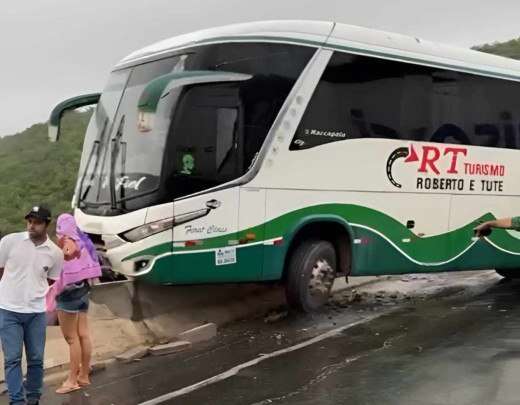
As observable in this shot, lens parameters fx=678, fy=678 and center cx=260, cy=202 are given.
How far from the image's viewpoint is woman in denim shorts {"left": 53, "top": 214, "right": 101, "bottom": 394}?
6105 mm

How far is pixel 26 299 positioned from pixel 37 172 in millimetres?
31208

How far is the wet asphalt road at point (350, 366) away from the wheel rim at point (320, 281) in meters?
0.30

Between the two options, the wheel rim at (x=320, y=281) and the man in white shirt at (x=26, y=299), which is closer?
the man in white shirt at (x=26, y=299)

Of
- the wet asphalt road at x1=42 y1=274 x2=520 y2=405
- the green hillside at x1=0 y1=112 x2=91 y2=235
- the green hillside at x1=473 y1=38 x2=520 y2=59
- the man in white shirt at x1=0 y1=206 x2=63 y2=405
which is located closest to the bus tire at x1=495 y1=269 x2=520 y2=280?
the wet asphalt road at x1=42 y1=274 x2=520 y2=405

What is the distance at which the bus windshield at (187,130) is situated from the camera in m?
7.51

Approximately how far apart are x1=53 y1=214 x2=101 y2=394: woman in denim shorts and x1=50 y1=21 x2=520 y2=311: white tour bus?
1.22 m

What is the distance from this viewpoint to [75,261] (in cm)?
616

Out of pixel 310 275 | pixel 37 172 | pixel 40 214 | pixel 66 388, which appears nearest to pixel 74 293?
pixel 66 388

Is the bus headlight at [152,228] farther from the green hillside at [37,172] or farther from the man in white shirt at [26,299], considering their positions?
the green hillside at [37,172]

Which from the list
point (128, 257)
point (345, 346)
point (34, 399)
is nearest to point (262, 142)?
point (128, 257)

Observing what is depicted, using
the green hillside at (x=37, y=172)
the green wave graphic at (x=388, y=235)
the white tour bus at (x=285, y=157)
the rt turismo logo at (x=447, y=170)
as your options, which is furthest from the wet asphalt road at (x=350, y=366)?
the green hillside at (x=37, y=172)

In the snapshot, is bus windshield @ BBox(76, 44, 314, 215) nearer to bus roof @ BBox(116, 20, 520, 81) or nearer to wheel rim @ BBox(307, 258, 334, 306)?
bus roof @ BBox(116, 20, 520, 81)

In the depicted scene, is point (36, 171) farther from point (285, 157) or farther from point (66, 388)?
point (66, 388)

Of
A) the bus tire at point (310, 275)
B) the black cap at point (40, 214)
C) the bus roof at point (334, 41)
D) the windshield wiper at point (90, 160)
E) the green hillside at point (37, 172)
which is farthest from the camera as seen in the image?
the green hillside at point (37, 172)
